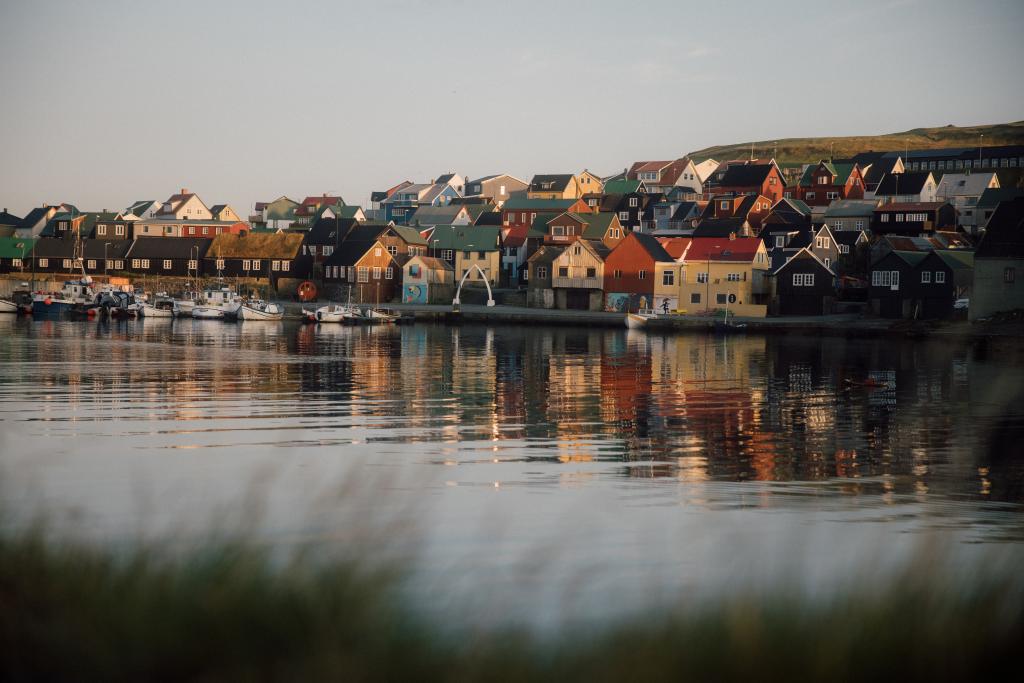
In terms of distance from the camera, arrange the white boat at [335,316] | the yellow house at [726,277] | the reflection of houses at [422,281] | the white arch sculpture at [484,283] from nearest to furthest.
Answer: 1. the white boat at [335,316]
2. the yellow house at [726,277]
3. the white arch sculpture at [484,283]
4. the reflection of houses at [422,281]

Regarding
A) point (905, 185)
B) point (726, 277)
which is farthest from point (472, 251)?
point (905, 185)

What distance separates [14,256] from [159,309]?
32.9 meters

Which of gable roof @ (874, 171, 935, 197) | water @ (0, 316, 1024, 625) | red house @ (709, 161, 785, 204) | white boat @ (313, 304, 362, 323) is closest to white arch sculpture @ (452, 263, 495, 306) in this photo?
white boat @ (313, 304, 362, 323)

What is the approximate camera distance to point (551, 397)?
3250 centimetres

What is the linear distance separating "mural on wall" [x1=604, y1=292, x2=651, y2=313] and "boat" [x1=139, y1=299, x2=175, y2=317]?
3689cm

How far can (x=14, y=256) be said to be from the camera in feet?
353

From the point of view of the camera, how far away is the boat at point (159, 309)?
83.7 meters

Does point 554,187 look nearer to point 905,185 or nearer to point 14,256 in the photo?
point 905,185

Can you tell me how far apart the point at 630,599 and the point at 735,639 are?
450cm

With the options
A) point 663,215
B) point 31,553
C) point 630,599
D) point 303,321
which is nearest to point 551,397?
point 630,599

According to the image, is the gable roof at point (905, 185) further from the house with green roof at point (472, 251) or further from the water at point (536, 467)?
the water at point (536, 467)

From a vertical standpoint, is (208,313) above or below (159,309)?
below

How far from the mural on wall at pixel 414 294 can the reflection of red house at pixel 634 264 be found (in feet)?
60.9

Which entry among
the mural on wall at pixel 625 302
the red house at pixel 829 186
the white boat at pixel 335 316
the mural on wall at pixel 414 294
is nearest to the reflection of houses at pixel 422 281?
the mural on wall at pixel 414 294
